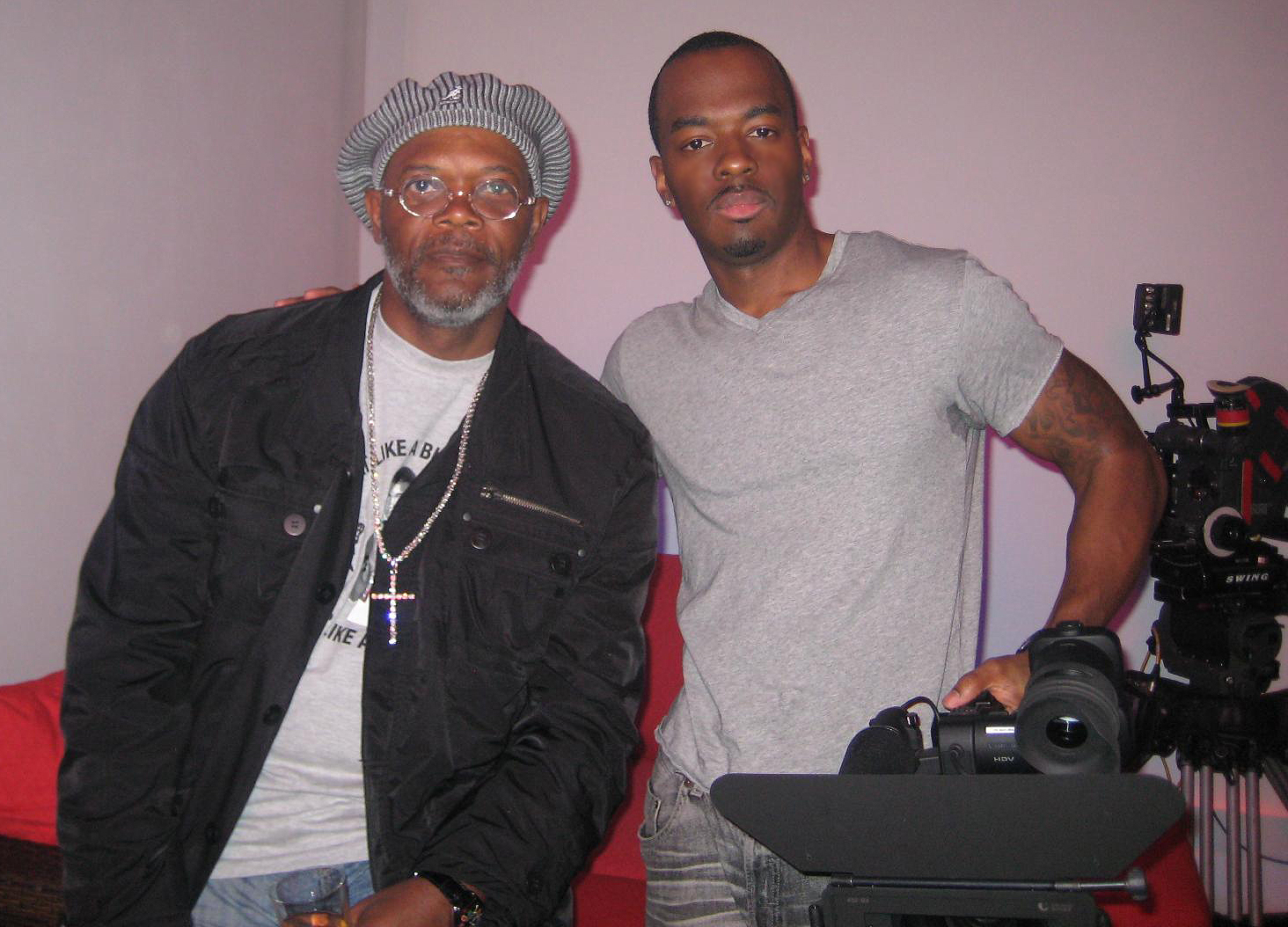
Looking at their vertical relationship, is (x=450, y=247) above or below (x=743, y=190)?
below

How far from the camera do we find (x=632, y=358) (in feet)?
6.72

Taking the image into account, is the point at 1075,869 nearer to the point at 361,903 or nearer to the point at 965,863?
the point at 965,863

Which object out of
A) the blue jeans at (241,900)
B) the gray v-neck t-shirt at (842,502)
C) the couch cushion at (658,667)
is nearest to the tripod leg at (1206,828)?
the couch cushion at (658,667)

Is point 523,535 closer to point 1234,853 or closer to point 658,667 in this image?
point 658,667

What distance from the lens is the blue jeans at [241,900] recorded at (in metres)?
1.58

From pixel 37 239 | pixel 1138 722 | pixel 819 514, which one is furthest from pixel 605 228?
pixel 1138 722

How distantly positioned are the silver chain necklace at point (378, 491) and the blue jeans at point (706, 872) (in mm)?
569

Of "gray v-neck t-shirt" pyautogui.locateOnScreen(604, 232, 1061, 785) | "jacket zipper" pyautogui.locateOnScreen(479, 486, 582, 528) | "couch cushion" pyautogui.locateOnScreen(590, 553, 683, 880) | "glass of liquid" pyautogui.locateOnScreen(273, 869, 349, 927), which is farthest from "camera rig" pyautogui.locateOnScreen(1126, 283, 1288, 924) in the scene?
"glass of liquid" pyautogui.locateOnScreen(273, 869, 349, 927)

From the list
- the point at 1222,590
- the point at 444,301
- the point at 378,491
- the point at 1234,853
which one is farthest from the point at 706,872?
the point at 1234,853

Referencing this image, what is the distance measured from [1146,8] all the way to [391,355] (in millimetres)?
2943

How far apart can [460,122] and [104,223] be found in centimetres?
146

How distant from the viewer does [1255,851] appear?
3.02 meters

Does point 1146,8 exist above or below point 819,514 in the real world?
above

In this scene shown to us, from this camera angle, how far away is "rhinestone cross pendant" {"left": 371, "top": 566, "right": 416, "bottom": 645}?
162 cm
